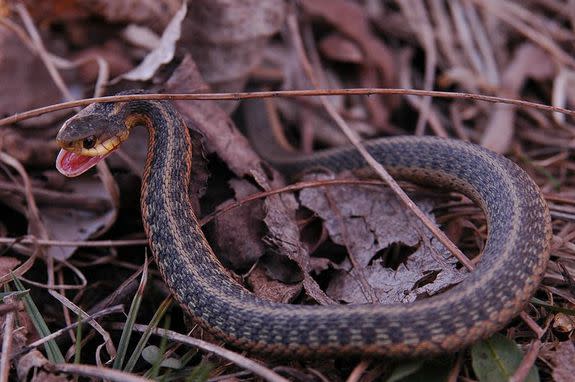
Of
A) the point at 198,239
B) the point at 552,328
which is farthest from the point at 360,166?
the point at 552,328

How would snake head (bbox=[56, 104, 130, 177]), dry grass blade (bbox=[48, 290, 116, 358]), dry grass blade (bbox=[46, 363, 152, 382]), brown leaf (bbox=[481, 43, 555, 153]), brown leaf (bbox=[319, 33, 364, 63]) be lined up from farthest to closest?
brown leaf (bbox=[319, 33, 364, 63])
brown leaf (bbox=[481, 43, 555, 153])
snake head (bbox=[56, 104, 130, 177])
dry grass blade (bbox=[48, 290, 116, 358])
dry grass blade (bbox=[46, 363, 152, 382])

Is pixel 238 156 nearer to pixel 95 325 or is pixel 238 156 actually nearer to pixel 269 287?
pixel 269 287

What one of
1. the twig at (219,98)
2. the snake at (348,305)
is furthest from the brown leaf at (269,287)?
the twig at (219,98)

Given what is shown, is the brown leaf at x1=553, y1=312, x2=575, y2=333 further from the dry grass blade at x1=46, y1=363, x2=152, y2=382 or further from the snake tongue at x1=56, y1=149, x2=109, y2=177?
the snake tongue at x1=56, y1=149, x2=109, y2=177

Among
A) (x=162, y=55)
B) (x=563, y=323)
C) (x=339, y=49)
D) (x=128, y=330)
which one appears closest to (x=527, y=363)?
(x=563, y=323)

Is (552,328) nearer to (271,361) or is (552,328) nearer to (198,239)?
(271,361)

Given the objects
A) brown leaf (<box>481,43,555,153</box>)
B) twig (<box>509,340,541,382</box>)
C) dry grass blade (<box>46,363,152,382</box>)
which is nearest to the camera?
dry grass blade (<box>46,363,152,382</box>)

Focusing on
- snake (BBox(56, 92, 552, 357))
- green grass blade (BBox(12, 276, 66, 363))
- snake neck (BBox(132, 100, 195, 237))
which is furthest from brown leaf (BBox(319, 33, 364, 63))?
green grass blade (BBox(12, 276, 66, 363))
